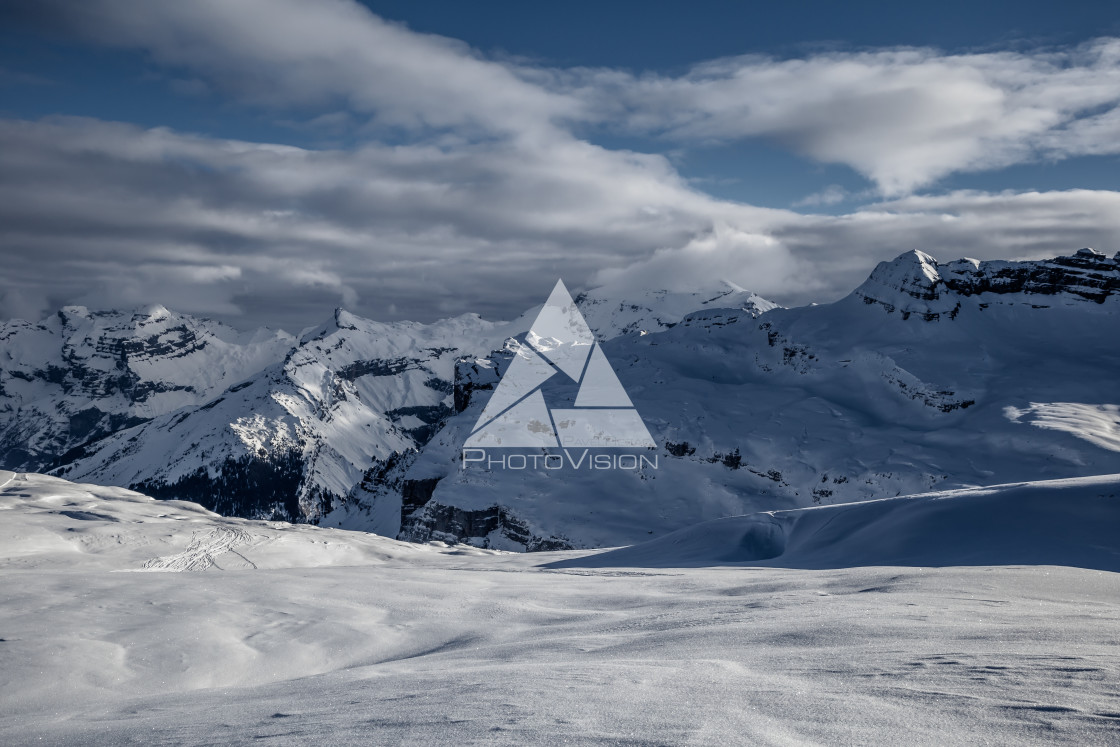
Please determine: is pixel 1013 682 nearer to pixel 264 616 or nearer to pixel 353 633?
pixel 353 633

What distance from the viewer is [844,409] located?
7131cm

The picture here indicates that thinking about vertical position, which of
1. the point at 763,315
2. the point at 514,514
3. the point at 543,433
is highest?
the point at 763,315

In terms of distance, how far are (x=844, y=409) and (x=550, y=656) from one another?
231 feet

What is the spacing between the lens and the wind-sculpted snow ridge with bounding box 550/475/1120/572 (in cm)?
1593

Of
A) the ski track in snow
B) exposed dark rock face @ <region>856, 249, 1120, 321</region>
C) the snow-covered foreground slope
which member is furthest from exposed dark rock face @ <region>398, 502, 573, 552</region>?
exposed dark rock face @ <region>856, 249, 1120, 321</region>

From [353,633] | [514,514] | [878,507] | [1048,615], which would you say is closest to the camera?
[1048,615]

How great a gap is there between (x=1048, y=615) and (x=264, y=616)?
10159mm

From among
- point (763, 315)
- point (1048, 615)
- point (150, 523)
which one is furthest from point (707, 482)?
point (1048, 615)

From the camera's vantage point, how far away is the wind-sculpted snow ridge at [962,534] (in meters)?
15.9

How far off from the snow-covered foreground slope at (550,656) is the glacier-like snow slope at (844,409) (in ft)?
141

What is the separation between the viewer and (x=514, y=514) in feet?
196
